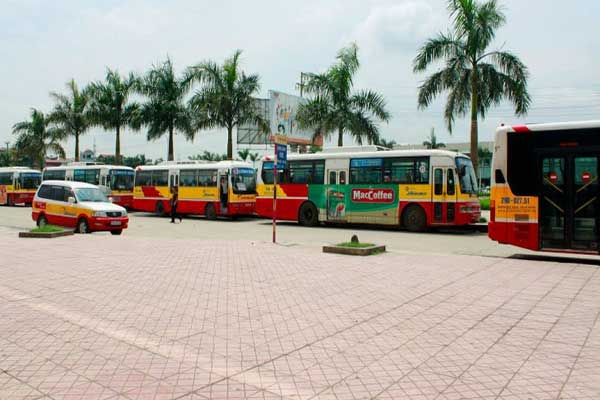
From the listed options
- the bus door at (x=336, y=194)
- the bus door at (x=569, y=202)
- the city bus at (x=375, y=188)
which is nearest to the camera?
the bus door at (x=569, y=202)

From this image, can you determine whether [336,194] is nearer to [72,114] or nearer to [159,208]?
[159,208]

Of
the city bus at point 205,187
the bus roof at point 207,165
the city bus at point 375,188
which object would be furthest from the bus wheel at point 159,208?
the city bus at point 375,188

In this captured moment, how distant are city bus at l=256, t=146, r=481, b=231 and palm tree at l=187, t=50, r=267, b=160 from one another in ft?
27.1

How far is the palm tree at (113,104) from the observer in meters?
38.4

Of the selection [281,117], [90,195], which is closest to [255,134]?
[281,117]

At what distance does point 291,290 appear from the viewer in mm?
8273

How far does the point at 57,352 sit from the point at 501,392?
4007 mm

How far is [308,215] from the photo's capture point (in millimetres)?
23641

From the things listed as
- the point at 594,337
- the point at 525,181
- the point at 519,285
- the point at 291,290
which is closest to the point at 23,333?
the point at 291,290

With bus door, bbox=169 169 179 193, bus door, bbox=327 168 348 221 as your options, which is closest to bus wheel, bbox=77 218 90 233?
bus door, bbox=327 168 348 221

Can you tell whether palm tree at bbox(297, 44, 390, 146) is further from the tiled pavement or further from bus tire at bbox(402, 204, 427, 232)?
the tiled pavement

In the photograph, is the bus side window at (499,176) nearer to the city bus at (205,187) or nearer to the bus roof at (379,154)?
the bus roof at (379,154)

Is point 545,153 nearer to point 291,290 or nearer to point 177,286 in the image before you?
point 291,290

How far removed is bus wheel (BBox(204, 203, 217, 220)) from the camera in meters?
27.8
